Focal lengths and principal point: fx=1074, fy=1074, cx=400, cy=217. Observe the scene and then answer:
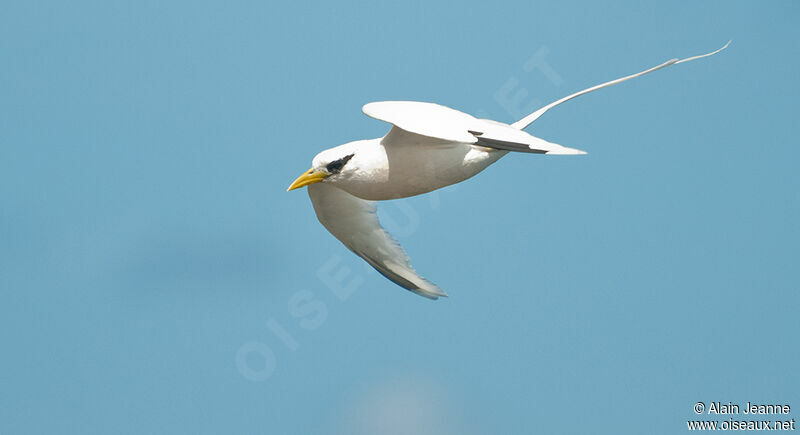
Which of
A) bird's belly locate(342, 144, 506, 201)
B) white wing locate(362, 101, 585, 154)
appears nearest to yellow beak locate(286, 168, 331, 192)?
bird's belly locate(342, 144, 506, 201)

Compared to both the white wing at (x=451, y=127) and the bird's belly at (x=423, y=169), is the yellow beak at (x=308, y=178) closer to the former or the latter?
the bird's belly at (x=423, y=169)

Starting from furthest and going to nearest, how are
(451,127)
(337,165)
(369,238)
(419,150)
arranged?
(369,238)
(337,165)
(419,150)
(451,127)

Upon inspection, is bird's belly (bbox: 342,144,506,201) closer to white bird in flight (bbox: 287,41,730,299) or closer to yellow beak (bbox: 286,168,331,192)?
white bird in flight (bbox: 287,41,730,299)

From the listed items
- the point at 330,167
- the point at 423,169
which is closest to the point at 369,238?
the point at 330,167

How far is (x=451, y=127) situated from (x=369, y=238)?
3.67m

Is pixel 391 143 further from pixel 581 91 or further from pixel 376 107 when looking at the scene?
pixel 581 91

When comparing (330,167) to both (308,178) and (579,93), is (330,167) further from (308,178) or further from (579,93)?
(579,93)

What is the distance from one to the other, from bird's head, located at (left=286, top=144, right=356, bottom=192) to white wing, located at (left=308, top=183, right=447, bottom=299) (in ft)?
5.05

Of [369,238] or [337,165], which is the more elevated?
[369,238]

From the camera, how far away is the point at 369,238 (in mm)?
15188

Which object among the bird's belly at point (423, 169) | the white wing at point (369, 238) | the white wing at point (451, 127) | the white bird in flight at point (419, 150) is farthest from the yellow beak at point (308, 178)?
the white wing at point (369, 238)

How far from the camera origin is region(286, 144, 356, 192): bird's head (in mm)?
12977

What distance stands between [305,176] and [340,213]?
1.79m

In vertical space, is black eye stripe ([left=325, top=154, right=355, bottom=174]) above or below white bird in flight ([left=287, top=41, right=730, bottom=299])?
below
